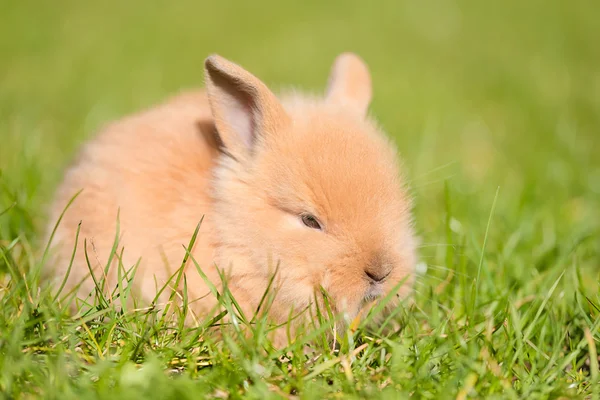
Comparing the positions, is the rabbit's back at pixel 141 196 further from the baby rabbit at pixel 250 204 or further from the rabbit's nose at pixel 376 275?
the rabbit's nose at pixel 376 275

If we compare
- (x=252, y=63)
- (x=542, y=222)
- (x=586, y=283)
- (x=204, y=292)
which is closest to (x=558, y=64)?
(x=252, y=63)

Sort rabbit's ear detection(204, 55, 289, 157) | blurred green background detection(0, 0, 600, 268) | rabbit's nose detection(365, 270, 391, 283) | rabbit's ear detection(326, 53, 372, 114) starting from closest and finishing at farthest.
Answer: rabbit's nose detection(365, 270, 391, 283) → rabbit's ear detection(204, 55, 289, 157) → rabbit's ear detection(326, 53, 372, 114) → blurred green background detection(0, 0, 600, 268)

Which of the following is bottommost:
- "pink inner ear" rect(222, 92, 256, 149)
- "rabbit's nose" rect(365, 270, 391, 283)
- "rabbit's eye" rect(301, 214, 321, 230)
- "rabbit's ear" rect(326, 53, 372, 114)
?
"rabbit's nose" rect(365, 270, 391, 283)

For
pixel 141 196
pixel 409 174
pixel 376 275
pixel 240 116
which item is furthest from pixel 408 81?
pixel 376 275

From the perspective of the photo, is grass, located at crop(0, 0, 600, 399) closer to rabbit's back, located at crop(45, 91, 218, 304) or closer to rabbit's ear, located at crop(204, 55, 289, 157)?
rabbit's back, located at crop(45, 91, 218, 304)

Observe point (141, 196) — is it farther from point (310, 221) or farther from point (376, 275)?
point (376, 275)

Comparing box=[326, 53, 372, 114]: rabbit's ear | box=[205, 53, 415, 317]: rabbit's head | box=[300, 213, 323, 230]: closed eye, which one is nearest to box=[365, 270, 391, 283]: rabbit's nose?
box=[205, 53, 415, 317]: rabbit's head

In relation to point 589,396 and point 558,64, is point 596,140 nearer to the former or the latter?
point 558,64
